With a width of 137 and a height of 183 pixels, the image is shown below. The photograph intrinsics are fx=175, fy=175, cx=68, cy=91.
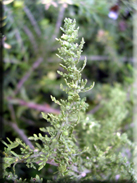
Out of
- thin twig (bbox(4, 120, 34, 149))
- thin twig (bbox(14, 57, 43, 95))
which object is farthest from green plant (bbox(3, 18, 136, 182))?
thin twig (bbox(14, 57, 43, 95))

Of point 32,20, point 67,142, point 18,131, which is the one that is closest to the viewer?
point 67,142

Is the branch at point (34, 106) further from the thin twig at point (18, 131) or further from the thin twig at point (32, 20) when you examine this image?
the thin twig at point (32, 20)

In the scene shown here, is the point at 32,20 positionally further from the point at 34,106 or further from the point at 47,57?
the point at 34,106

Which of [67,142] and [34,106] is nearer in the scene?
[67,142]

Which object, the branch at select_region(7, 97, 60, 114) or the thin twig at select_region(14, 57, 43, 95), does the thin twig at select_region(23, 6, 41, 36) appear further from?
the branch at select_region(7, 97, 60, 114)

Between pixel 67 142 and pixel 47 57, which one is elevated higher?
pixel 47 57

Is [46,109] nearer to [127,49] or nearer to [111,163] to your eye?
[111,163]

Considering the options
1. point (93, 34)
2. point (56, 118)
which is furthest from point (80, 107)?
point (93, 34)

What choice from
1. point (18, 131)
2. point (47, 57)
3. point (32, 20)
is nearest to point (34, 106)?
point (18, 131)
